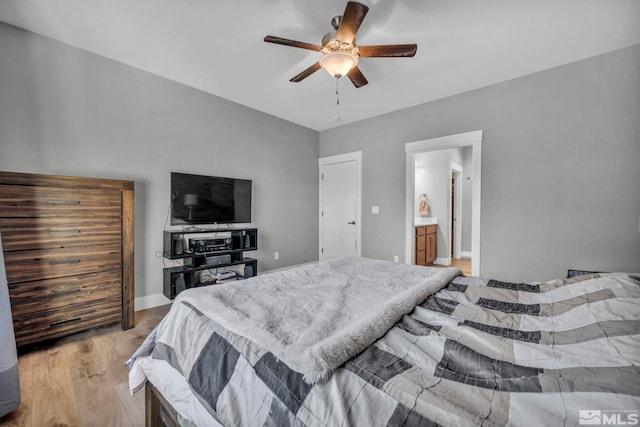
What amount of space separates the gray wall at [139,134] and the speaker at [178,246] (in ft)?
0.77

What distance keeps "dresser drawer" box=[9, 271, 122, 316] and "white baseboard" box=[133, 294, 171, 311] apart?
19.0 inches

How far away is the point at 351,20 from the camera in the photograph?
5.77 ft

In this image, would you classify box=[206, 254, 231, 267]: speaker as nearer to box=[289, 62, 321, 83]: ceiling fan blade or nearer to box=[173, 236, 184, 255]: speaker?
box=[173, 236, 184, 255]: speaker

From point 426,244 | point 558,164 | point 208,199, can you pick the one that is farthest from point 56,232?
point 426,244

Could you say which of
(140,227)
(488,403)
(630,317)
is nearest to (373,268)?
(630,317)

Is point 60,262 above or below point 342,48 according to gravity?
below

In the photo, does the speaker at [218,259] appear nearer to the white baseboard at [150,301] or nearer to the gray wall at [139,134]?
the gray wall at [139,134]

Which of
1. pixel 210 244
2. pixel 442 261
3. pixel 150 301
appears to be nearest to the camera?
pixel 150 301

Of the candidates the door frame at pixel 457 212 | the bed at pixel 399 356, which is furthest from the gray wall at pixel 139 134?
the door frame at pixel 457 212

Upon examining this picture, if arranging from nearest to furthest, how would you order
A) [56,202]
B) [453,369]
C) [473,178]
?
[453,369] < [56,202] < [473,178]

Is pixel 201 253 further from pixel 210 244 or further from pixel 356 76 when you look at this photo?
pixel 356 76

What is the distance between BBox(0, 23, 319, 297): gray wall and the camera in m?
2.31

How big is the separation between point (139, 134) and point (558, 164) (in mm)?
4402

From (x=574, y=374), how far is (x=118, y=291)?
10.1 feet
